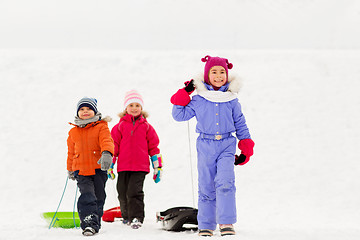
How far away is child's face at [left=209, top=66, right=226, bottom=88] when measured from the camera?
479 centimetres

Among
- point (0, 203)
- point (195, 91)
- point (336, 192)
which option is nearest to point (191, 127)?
point (336, 192)

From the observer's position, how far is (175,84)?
12.6m

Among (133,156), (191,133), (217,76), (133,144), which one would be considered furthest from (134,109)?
(191,133)

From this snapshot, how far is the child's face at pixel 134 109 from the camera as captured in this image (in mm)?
5938

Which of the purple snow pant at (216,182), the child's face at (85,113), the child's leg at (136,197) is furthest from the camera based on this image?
the child's leg at (136,197)

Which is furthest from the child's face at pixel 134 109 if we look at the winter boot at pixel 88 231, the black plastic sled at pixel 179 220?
the winter boot at pixel 88 231

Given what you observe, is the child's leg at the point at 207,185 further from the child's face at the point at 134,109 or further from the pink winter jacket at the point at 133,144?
the child's face at the point at 134,109

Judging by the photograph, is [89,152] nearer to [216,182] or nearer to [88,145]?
[88,145]

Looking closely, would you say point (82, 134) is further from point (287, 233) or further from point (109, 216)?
point (287, 233)

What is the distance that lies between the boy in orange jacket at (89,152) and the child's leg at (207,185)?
3.07 feet

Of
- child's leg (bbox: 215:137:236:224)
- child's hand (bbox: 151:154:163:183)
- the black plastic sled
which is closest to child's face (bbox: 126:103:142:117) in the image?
child's hand (bbox: 151:154:163:183)

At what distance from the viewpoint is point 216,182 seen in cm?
458

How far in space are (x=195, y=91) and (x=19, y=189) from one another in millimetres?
5008

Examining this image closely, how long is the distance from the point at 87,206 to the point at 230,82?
6.25ft
